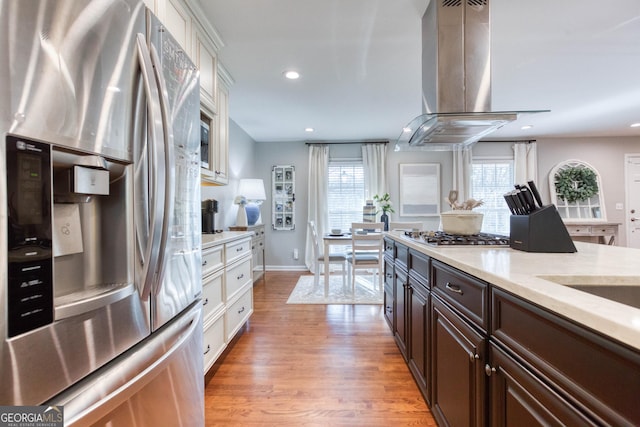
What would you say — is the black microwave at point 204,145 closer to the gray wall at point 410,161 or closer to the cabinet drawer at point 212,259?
the cabinet drawer at point 212,259

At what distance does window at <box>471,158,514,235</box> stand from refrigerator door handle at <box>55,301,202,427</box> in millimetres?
5651

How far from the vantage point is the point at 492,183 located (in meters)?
5.36

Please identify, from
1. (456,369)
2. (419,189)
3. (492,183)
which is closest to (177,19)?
(456,369)

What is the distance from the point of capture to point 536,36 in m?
2.18

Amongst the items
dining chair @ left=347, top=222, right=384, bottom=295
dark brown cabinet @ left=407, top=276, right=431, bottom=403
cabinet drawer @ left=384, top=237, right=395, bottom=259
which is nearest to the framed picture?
dining chair @ left=347, top=222, right=384, bottom=295

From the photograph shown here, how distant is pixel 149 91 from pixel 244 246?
1885 mm

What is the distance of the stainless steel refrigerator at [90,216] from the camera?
0.50 metres

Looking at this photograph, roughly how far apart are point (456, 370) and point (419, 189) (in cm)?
455

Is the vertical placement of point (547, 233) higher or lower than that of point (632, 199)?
lower

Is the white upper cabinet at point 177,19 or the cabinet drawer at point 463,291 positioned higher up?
the white upper cabinet at point 177,19

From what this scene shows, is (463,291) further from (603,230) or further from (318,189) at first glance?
(603,230)

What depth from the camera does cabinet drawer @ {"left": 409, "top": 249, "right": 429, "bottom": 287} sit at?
1.52 metres

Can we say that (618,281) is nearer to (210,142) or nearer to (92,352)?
(92,352)

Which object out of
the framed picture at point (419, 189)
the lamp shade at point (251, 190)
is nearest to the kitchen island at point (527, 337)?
the lamp shade at point (251, 190)
